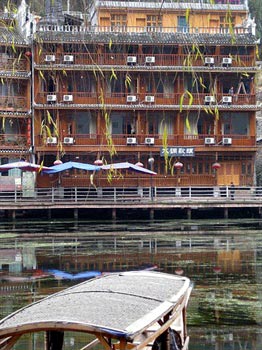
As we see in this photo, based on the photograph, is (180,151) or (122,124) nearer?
(180,151)

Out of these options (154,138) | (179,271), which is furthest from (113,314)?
(154,138)

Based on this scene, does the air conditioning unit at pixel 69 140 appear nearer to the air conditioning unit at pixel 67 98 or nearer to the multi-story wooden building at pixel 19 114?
the air conditioning unit at pixel 67 98

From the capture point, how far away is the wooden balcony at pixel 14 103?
43750 mm

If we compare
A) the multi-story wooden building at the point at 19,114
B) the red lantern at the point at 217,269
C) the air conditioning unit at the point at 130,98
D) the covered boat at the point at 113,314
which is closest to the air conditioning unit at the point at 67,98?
the multi-story wooden building at the point at 19,114

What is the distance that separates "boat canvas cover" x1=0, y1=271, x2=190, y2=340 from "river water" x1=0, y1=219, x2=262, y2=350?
87.0 inches

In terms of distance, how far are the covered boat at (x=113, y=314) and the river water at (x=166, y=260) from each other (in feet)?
6.62

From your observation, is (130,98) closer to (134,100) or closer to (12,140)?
(134,100)

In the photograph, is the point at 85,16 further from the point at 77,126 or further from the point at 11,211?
the point at 77,126

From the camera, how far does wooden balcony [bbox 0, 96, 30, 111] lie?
43750 mm

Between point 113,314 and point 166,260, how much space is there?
1464 centimetres

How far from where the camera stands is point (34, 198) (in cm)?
3759

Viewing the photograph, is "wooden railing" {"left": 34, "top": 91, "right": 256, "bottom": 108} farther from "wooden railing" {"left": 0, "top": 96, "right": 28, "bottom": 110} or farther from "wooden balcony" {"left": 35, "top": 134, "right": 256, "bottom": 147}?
"wooden balcony" {"left": 35, "top": 134, "right": 256, "bottom": 147}

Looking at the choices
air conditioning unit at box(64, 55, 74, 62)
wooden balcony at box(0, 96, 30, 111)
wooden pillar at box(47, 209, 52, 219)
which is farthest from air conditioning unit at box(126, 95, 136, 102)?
wooden pillar at box(47, 209, 52, 219)

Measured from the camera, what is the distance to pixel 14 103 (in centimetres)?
4412
